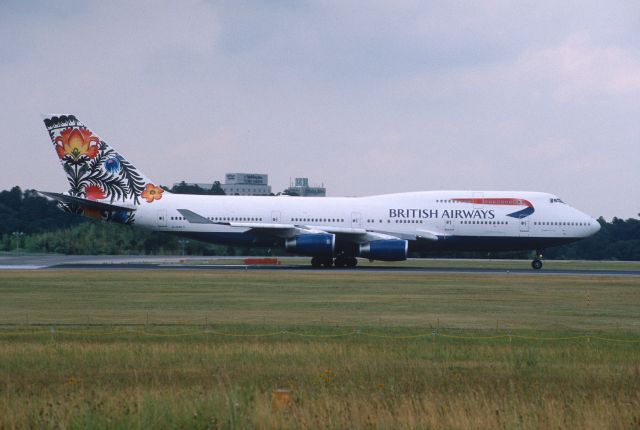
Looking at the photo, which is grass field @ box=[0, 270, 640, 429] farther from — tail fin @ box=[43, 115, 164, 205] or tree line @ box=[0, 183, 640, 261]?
tree line @ box=[0, 183, 640, 261]

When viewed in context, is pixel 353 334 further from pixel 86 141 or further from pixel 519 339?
pixel 86 141

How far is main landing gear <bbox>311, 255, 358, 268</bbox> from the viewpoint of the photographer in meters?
58.5

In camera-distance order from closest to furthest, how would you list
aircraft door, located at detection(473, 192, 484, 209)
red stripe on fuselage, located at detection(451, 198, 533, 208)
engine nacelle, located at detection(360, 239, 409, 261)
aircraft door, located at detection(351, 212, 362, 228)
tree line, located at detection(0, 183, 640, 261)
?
engine nacelle, located at detection(360, 239, 409, 261) → aircraft door, located at detection(351, 212, 362, 228) → aircraft door, located at detection(473, 192, 484, 209) → red stripe on fuselage, located at detection(451, 198, 533, 208) → tree line, located at detection(0, 183, 640, 261)

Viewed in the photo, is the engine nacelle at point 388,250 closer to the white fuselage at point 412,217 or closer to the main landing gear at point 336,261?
the white fuselage at point 412,217

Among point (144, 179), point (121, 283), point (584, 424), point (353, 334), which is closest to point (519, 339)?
point (353, 334)

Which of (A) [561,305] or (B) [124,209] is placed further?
(B) [124,209]

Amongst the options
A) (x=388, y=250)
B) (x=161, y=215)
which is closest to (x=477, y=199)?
(x=388, y=250)

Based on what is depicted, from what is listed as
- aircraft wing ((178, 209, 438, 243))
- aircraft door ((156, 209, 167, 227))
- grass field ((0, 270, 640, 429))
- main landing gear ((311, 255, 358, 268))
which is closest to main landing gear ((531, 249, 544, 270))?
aircraft wing ((178, 209, 438, 243))

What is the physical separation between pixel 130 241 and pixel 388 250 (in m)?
42.6

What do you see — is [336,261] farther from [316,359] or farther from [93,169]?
[316,359]

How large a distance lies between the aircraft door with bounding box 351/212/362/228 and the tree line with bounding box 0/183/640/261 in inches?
776

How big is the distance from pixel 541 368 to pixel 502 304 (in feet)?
51.2

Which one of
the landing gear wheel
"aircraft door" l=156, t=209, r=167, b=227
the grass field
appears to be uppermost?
"aircraft door" l=156, t=209, r=167, b=227

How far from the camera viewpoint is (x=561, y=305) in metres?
33.8
